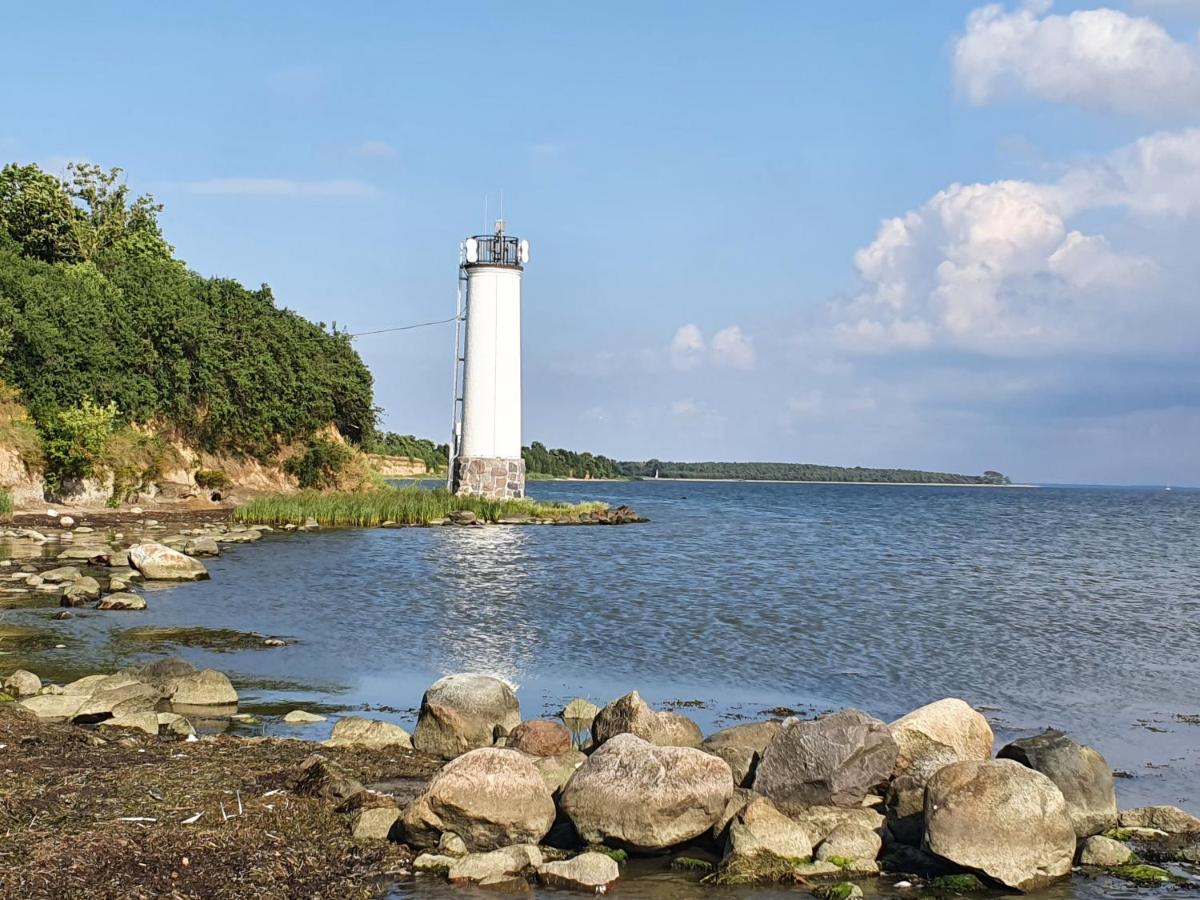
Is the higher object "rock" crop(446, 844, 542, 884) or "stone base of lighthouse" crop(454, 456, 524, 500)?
"stone base of lighthouse" crop(454, 456, 524, 500)

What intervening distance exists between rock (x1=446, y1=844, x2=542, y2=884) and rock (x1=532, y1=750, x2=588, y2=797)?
1.14m

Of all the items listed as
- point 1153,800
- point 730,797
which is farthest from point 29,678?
point 1153,800

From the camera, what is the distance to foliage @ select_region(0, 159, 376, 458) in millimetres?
43812

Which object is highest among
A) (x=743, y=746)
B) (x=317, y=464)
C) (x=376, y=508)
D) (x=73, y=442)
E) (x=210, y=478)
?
(x=73, y=442)

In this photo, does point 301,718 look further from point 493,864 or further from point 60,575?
point 60,575

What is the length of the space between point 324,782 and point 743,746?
3.93 metres

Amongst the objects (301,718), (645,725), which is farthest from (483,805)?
(301,718)

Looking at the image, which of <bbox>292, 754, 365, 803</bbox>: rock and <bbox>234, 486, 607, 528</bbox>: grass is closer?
<bbox>292, 754, 365, 803</bbox>: rock

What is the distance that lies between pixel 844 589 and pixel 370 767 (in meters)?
20.0

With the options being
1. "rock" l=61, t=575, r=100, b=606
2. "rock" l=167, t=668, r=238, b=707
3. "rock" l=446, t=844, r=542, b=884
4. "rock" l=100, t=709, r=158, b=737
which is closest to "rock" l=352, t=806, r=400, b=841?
"rock" l=446, t=844, r=542, b=884

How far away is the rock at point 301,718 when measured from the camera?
1305 cm

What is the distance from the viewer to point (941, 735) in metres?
11.0

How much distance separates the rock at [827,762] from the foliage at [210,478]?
4295cm

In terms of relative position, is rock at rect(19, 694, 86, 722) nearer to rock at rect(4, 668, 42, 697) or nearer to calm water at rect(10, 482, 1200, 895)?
rock at rect(4, 668, 42, 697)
